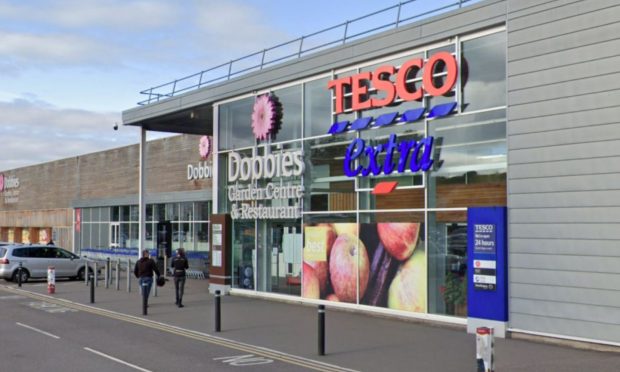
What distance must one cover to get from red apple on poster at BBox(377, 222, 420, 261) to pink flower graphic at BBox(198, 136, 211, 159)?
57.7 ft

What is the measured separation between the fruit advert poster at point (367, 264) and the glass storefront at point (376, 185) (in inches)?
1.1

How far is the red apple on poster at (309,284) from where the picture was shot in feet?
63.7

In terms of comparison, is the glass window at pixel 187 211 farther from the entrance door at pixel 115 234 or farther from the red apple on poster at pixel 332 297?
the red apple on poster at pixel 332 297

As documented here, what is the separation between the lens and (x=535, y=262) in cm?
1363

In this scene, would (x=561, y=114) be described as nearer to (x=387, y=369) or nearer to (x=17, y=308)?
(x=387, y=369)

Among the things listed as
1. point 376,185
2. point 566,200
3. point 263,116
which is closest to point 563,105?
point 566,200

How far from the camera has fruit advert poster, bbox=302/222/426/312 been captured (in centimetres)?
1648

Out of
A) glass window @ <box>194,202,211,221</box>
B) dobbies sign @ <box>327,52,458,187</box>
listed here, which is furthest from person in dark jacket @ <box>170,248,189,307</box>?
glass window @ <box>194,202,211,221</box>

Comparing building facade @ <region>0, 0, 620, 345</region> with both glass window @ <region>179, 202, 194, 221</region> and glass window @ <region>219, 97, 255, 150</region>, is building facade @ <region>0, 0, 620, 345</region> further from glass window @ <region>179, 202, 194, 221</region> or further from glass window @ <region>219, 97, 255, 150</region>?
glass window @ <region>179, 202, 194, 221</region>

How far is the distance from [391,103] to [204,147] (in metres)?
18.0

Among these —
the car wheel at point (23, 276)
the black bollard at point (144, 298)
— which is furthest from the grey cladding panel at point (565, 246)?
the car wheel at point (23, 276)

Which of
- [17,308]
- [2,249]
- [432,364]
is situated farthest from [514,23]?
[2,249]

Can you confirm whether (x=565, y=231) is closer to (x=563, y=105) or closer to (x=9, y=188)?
(x=563, y=105)

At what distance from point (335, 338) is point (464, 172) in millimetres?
4614
